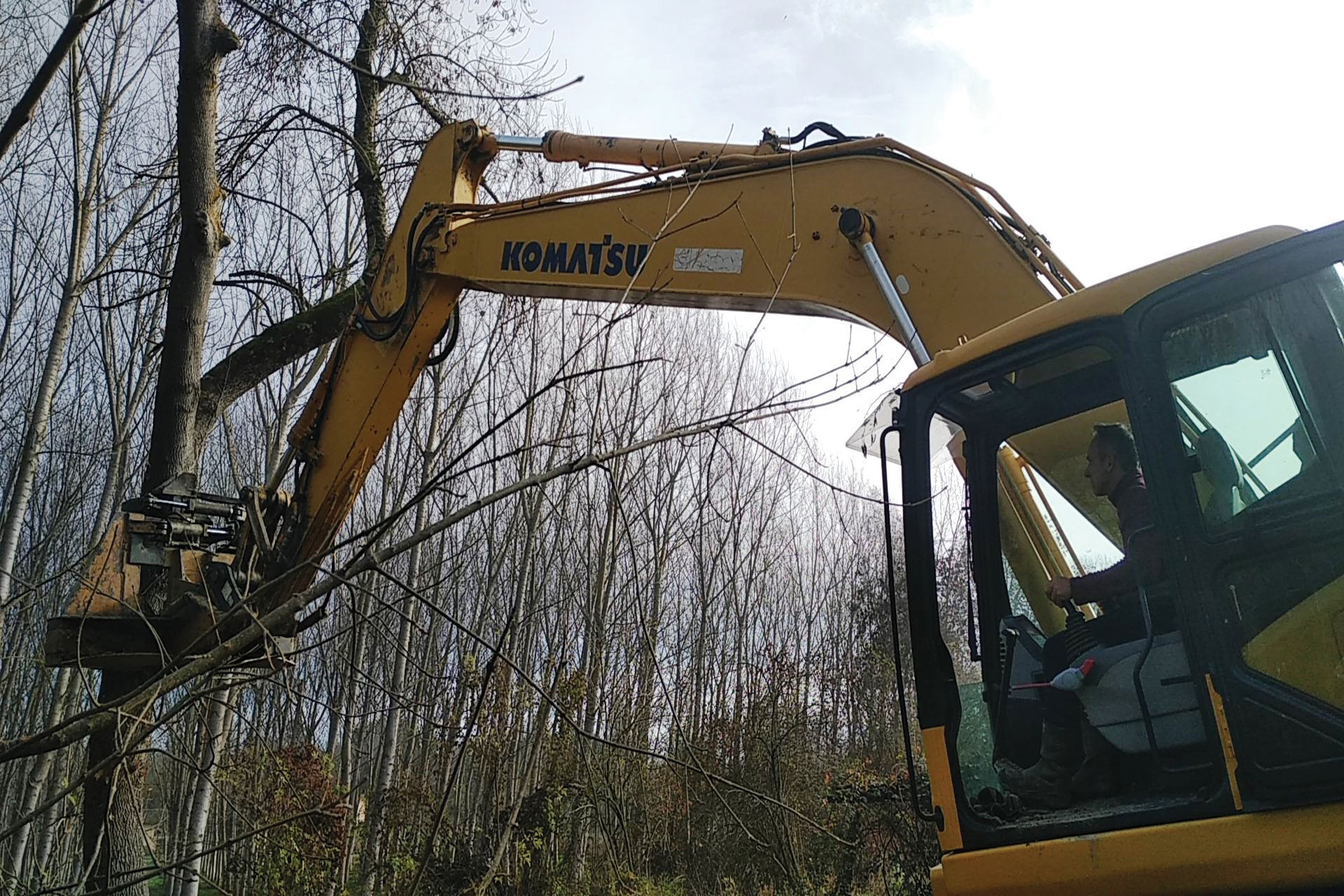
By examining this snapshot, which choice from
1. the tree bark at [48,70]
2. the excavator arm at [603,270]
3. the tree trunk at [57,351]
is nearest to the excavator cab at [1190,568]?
the excavator arm at [603,270]

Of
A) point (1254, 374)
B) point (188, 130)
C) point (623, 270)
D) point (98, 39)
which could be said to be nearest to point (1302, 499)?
point (1254, 374)

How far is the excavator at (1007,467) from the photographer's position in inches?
92.4

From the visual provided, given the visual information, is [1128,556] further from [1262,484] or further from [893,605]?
[893,605]

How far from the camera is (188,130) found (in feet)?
18.4

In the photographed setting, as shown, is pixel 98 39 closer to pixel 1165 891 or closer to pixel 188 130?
pixel 188 130

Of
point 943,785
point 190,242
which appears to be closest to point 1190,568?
point 943,785

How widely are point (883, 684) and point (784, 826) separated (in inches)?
267

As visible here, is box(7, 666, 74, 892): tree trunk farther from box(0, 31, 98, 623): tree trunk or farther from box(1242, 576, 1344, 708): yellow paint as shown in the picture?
box(1242, 576, 1344, 708): yellow paint

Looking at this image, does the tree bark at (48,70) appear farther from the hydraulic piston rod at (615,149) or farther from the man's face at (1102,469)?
the man's face at (1102,469)

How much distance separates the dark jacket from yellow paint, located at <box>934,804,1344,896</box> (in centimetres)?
62

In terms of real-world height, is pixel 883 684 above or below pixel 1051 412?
above

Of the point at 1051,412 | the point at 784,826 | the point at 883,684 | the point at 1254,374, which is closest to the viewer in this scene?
the point at 1254,374

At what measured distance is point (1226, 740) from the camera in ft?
7.68

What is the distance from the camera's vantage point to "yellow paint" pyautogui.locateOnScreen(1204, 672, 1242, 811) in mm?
2309
